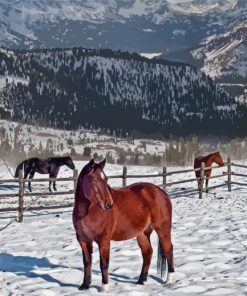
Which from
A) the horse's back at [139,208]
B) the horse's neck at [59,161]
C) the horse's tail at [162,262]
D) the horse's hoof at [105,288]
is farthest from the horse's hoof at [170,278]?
the horse's neck at [59,161]

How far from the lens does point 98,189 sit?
702cm

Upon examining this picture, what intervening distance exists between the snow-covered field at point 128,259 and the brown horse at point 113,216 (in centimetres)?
39

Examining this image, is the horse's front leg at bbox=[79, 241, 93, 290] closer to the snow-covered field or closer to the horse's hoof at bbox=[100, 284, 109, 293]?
the snow-covered field

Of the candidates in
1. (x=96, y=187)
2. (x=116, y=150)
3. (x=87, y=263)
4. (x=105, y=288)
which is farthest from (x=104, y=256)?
(x=116, y=150)

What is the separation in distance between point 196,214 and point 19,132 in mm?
108969

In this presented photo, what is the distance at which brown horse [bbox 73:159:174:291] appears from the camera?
709cm

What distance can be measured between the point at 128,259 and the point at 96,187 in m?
2.68

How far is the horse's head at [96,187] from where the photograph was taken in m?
6.97

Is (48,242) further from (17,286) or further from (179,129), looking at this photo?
(179,129)

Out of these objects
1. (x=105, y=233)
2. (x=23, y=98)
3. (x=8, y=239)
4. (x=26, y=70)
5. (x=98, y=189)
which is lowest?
(x=8, y=239)

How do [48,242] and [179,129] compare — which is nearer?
[48,242]

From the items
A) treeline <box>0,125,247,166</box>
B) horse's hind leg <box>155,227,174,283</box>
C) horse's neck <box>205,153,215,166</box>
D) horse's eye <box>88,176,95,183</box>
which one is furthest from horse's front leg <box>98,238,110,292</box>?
treeline <box>0,125,247,166</box>

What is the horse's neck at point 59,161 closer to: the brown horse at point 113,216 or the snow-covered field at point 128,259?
the snow-covered field at point 128,259

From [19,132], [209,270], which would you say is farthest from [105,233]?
[19,132]
